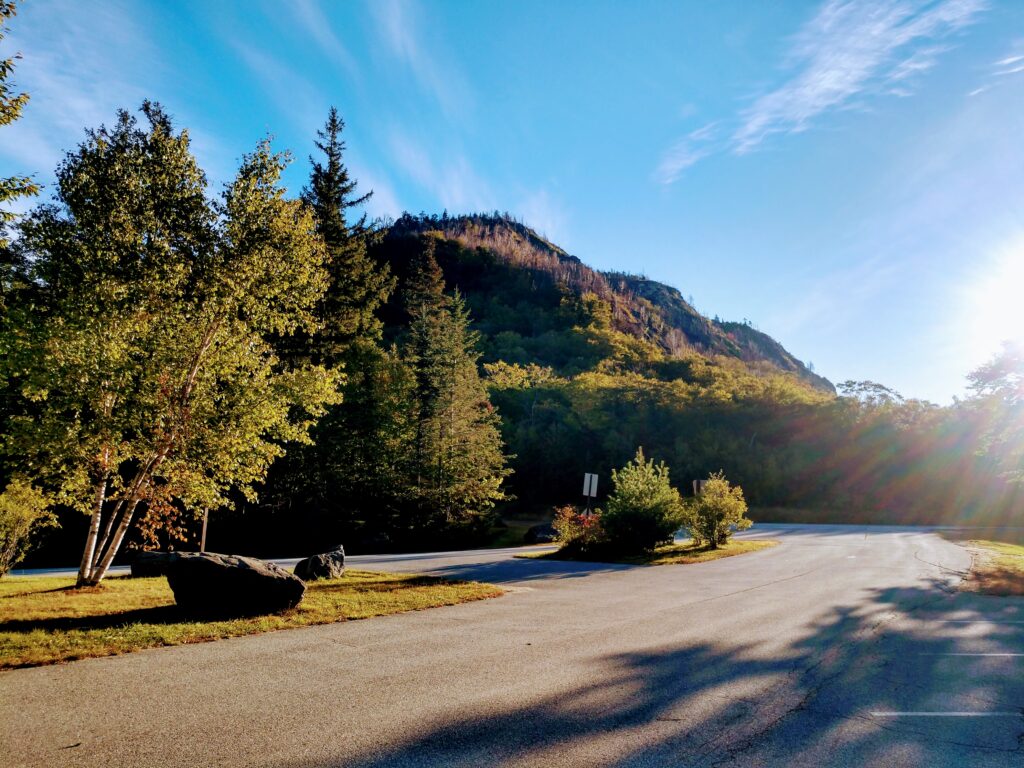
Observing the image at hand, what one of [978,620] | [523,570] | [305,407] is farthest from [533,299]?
[978,620]

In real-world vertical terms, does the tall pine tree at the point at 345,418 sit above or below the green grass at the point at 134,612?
above

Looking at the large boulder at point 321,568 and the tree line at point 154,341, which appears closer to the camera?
the tree line at point 154,341

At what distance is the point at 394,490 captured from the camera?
29922 millimetres

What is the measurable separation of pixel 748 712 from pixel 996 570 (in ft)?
53.7

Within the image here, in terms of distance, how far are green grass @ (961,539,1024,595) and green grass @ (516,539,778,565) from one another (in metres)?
6.82

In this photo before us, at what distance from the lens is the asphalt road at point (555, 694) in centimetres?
431

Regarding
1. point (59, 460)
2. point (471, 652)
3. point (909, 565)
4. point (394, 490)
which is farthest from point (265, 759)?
point (394, 490)

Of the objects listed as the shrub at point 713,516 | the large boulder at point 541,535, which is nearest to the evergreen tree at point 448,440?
the large boulder at point 541,535

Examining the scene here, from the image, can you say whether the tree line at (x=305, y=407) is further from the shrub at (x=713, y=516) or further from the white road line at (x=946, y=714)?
the white road line at (x=946, y=714)

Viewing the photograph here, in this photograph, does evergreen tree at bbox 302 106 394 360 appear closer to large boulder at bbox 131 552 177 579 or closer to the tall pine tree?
the tall pine tree

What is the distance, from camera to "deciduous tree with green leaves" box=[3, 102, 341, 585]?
1073 centimetres

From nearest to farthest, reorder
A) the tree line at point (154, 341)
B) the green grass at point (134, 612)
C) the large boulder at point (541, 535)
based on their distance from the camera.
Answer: the green grass at point (134, 612)
the tree line at point (154, 341)
the large boulder at point (541, 535)

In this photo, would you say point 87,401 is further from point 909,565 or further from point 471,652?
point 909,565

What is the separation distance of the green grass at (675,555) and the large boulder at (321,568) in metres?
7.95
